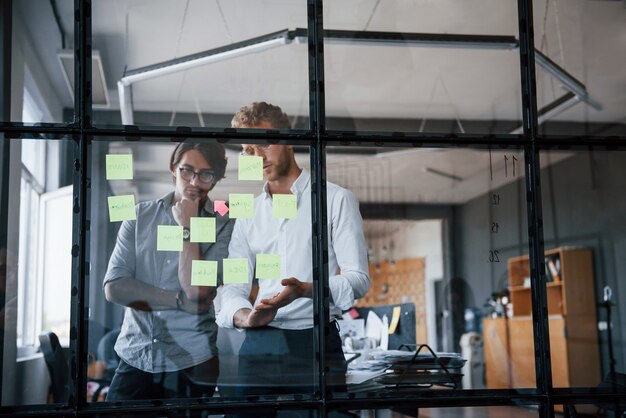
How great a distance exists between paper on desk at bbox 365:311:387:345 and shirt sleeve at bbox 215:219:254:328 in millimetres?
455

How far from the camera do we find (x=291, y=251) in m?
2.52

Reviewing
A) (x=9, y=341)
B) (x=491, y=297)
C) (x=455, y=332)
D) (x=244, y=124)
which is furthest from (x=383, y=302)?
(x=9, y=341)

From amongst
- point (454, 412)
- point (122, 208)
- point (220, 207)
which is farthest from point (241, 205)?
point (454, 412)

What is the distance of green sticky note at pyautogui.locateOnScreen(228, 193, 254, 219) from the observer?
253 cm

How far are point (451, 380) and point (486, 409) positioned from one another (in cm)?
15

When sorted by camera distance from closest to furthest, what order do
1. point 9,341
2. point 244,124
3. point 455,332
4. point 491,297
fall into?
point 9,341 < point 244,124 < point 455,332 < point 491,297

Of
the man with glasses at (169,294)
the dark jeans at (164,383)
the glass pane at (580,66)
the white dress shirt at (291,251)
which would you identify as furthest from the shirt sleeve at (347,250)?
the glass pane at (580,66)

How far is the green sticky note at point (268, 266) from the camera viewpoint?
8.33ft

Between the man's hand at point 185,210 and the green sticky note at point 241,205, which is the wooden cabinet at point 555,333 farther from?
the man's hand at point 185,210

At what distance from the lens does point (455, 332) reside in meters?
2.76

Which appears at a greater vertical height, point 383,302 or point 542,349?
point 383,302

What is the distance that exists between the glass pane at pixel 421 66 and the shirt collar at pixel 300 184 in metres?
0.20

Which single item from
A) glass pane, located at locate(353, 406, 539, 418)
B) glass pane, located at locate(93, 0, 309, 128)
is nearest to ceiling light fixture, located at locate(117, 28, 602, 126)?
glass pane, located at locate(93, 0, 309, 128)

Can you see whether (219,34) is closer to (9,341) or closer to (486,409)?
(9,341)
